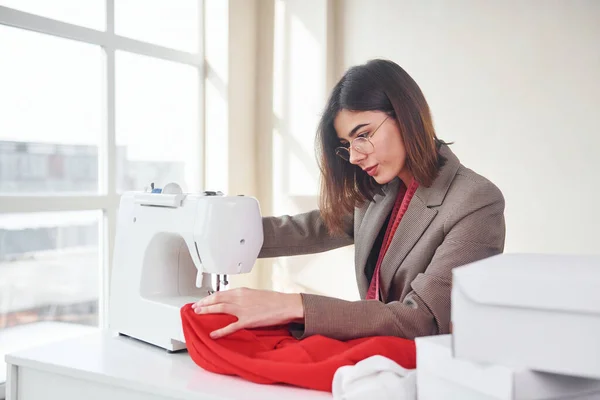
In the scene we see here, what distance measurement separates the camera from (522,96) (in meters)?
3.01

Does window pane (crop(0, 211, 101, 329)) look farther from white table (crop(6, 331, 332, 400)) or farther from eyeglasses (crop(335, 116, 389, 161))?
eyeglasses (crop(335, 116, 389, 161))

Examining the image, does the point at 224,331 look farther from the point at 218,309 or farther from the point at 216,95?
the point at 216,95

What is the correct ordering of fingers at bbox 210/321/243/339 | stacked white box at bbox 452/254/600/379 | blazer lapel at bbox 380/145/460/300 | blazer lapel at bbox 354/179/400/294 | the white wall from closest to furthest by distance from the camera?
stacked white box at bbox 452/254/600/379, fingers at bbox 210/321/243/339, blazer lapel at bbox 380/145/460/300, blazer lapel at bbox 354/179/400/294, the white wall

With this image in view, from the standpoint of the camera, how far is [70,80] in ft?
9.43

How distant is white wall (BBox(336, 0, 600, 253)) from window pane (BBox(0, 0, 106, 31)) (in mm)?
1479

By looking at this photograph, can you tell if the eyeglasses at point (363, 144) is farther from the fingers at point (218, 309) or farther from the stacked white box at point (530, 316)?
the stacked white box at point (530, 316)

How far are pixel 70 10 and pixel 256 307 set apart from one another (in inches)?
83.2

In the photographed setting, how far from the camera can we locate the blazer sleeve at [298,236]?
6.18 ft

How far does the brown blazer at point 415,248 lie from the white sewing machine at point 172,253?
0.78 ft

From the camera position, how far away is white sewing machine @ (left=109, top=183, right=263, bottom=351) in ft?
4.61

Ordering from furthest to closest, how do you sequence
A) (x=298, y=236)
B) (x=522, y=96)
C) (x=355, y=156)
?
(x=522, y=96)
(x=298, y=236)
(x=355, y=156)

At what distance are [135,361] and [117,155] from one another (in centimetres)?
194

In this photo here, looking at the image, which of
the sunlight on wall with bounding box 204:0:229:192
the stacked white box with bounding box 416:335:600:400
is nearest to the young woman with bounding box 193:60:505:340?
the stacked white box with bounding box 416:335:600:400

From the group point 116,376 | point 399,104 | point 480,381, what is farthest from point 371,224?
point 480,381
